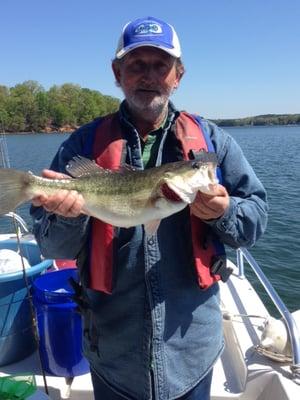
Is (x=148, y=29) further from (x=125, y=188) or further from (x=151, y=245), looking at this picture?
(x=151, y=245)

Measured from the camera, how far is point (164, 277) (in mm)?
2545

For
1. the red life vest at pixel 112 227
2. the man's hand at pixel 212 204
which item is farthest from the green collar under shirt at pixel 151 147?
the man's hand at pixel 212 204

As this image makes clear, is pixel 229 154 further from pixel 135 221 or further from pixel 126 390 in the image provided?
pixel 126 390

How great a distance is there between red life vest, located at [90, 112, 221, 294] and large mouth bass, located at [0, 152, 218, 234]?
3.9 inches

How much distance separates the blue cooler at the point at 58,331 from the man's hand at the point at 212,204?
80.0 inches

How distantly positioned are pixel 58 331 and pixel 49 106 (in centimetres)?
10705

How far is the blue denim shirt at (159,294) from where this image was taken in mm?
2537

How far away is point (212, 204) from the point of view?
2.40 metres

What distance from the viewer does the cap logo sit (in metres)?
2.62

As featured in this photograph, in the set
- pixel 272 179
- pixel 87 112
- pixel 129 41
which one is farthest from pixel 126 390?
pixel 87 112

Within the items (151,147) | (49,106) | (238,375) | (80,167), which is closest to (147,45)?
(151,147)

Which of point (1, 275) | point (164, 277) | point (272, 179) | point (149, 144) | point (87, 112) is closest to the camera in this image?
point (164, 277)

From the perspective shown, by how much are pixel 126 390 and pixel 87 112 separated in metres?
113

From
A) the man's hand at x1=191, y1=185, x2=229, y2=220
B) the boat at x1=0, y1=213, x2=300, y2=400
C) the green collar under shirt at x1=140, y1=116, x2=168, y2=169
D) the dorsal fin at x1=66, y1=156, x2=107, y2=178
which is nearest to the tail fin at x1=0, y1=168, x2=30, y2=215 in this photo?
the dorsal fin at x1=66, y1=156, x2=107, y2=178
